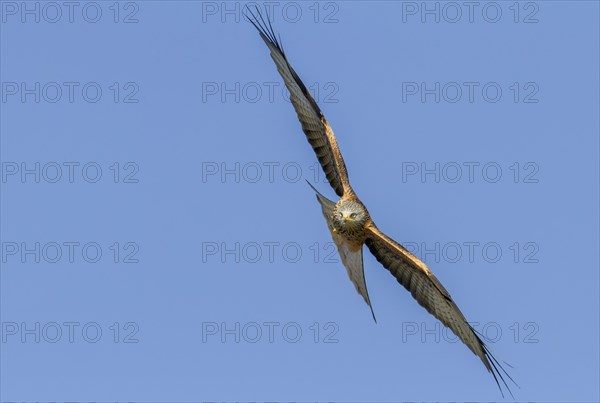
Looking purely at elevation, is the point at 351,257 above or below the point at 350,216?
below

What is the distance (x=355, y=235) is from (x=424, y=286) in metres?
1.47

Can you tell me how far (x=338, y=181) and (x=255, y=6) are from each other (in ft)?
9.43

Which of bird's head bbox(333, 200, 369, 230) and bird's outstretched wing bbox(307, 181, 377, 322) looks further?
bird's outstretched wing bbox(307, 181, 377, 322)

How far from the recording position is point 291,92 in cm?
1877

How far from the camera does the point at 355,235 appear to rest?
18.0m

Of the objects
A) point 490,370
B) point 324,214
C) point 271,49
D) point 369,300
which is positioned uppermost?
point 271,49

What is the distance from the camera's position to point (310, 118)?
18.7 m

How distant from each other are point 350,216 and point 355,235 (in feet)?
1.15

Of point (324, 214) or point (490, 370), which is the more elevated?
point (324, 214)

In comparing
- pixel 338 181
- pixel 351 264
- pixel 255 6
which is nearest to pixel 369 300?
pixel 351 264

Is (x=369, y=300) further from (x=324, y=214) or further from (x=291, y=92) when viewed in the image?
(x=291, y=92)

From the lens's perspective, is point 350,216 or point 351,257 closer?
point 350,216

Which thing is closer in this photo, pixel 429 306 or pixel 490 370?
pixel 490 370

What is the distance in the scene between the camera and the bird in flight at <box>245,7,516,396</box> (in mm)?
17875
